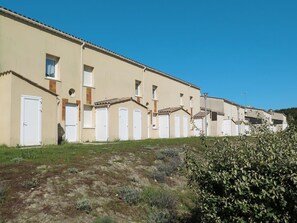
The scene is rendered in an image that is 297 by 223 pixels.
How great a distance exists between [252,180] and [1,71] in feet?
53.3

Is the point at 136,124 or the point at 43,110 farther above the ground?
the point at 43,110

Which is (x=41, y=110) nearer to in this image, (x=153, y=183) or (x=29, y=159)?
(x=29, y=159)

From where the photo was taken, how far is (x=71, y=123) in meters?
23.3

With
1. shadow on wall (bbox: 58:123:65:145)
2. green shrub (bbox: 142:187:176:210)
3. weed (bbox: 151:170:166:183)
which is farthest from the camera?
shadow on wall (bbox: 58:123:65:145)

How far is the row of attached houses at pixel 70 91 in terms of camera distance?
17688 mm

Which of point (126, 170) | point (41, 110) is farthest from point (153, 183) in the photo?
point (41, 110)

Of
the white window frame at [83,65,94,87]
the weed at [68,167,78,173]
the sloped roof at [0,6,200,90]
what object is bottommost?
the weed at [68,167,78,173]

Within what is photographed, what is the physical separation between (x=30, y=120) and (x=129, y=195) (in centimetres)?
1071

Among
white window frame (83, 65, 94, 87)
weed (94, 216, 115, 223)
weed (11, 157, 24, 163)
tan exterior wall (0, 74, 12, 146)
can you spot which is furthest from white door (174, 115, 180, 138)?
weed (94, 216, 115, 223)

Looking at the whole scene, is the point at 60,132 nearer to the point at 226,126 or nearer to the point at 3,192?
the point at 3,192

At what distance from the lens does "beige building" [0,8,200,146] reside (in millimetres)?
17703

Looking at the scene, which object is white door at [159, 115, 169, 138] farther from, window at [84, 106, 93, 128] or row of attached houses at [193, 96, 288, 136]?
window at [84, 106, 93, 128]

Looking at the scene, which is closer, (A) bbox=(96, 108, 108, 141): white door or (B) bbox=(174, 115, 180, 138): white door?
(A) bbox=(96, 108, 108, 141): white door

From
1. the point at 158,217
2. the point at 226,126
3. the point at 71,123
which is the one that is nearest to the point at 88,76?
the point at 71,123
